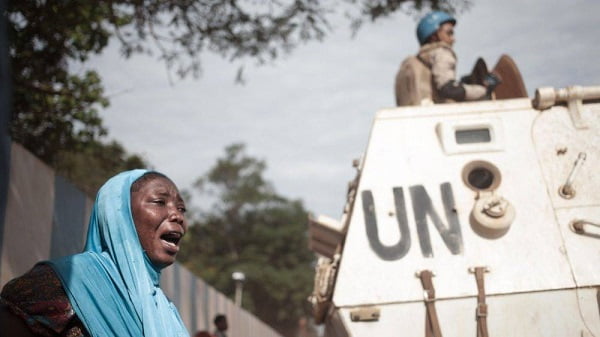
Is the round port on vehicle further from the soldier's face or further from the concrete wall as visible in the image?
the concrete wall

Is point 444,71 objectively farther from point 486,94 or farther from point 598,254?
point 598,254

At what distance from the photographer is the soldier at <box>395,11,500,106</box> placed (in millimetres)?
4363

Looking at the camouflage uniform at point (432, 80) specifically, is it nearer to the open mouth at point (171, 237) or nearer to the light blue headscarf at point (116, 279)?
the open mouth at point (171, 237)

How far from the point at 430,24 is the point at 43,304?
12.4 feet

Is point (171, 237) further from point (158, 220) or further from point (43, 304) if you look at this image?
point (43, 304)

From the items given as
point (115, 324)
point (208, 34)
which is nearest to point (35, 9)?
point (208, 34)

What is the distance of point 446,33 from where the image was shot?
4.82m

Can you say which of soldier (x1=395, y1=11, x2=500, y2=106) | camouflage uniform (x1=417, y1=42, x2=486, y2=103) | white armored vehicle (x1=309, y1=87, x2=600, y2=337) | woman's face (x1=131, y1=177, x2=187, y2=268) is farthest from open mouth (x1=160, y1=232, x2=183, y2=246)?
camouflage uniform (x1=417, y1=42, x2=486, y2=103)

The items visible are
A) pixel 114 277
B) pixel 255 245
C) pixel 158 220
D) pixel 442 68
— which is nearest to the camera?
pixel 114 277

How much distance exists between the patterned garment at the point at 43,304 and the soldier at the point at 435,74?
9.66ft

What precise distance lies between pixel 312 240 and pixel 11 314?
3.09m

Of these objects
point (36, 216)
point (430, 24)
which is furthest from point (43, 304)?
point (430, 24)

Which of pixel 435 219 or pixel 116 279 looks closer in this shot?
pixel 116 279

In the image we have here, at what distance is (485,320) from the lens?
3.02 metres
